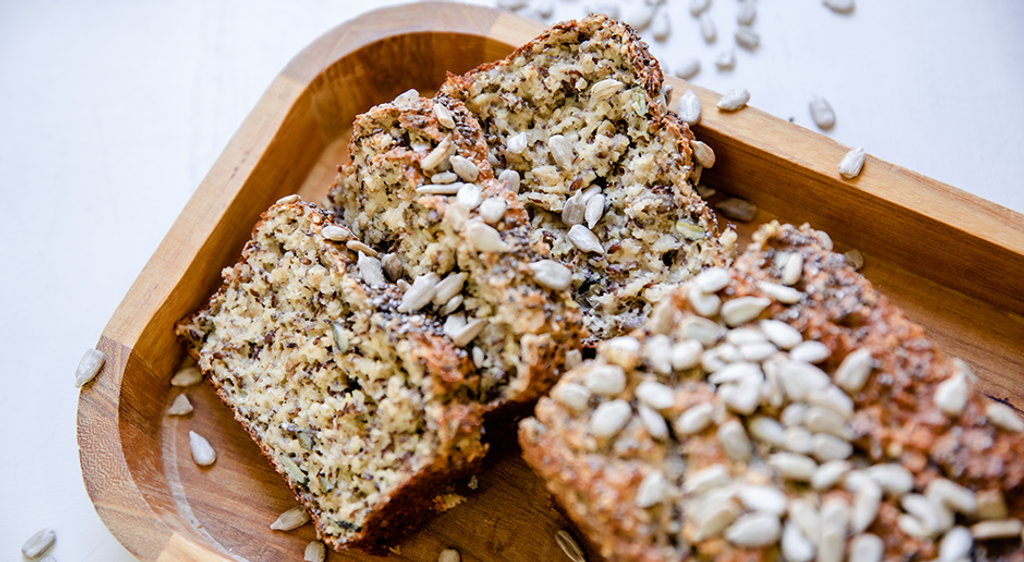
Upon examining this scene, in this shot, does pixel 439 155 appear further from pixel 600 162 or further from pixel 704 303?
pixel 704 303

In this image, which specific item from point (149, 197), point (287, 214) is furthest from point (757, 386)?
point (149, 197)

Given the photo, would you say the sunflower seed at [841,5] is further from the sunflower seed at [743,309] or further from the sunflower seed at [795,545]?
the sunflower seed at [795,545]

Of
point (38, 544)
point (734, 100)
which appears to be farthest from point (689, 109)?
point (38, 544)

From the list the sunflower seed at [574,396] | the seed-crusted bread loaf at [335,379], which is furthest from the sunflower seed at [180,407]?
the sunflower seed at [574,396]

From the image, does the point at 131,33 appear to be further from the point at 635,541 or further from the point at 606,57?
the point at 635,541

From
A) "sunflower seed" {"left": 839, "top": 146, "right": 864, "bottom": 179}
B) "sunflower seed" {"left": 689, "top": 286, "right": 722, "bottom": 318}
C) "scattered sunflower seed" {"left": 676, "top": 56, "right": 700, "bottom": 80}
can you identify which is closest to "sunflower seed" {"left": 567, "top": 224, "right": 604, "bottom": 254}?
"sunflower seed" {"left": 689, "top": 286, "right": 722, "bottom": 318}

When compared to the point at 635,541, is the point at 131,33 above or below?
above
